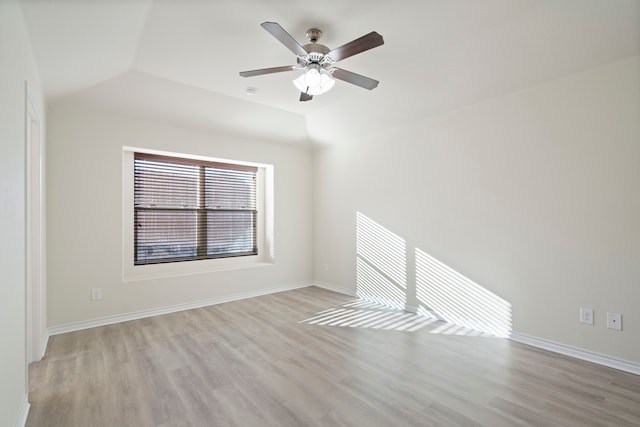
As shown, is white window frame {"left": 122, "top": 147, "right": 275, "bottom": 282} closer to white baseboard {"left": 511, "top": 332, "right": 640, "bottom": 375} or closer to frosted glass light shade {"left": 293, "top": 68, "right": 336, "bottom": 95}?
frosted glass light shade {"left": 293, "top": 68, "right": 336, "bottom": 95}

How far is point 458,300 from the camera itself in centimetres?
361

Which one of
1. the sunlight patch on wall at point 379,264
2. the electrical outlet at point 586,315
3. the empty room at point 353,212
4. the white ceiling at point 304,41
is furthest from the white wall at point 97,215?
the electrical outlet at point 586,315

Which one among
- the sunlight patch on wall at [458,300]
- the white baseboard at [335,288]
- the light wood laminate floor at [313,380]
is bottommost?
the light wood laminate floor at [313,380]

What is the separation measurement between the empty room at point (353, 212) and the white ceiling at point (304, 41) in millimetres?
22

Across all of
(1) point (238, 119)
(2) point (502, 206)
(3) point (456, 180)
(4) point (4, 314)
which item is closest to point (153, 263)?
(1) point (238, 119)

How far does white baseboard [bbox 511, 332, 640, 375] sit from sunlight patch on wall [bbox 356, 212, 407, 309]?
1441mm

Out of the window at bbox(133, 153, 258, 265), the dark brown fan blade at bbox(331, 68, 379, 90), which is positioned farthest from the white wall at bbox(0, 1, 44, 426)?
the window at bbox(133, 153, 258, 265)

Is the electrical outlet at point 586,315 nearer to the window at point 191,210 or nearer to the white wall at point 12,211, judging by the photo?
the white wall at point 12,211

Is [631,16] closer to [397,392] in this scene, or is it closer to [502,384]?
[502,384]

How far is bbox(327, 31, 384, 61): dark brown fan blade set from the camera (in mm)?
2043

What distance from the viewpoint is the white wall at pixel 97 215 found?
3389 mm

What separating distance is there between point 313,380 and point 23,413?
1824mm

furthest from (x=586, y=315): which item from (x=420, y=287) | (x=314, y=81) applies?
(x=314, y=81)

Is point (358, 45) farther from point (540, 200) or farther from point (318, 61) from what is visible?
point (540, 200)
